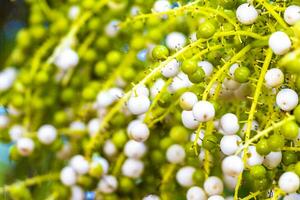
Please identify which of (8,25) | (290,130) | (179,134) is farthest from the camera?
(8,25)

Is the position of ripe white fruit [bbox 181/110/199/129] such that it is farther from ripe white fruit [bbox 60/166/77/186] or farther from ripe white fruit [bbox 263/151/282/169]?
ripe white fruit [bbox 60/166/77/186]

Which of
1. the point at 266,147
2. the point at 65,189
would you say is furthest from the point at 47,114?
the point at 266,147

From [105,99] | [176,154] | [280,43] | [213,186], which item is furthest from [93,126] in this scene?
[280,43]

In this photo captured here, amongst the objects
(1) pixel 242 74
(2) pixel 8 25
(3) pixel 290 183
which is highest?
(2) pixel 8 25

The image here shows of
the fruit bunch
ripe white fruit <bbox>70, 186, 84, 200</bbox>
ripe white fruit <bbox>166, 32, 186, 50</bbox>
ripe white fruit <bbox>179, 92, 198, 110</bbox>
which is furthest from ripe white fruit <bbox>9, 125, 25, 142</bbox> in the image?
ripe white fruit <bbox>179, 92, 198, 110</bbox>

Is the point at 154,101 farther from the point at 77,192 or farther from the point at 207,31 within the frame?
the point at 77,192

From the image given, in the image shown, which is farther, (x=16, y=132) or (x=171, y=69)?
(x=16, y=132)

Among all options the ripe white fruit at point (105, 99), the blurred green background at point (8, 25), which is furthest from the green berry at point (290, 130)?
the blurred green background at point (8, 25)
